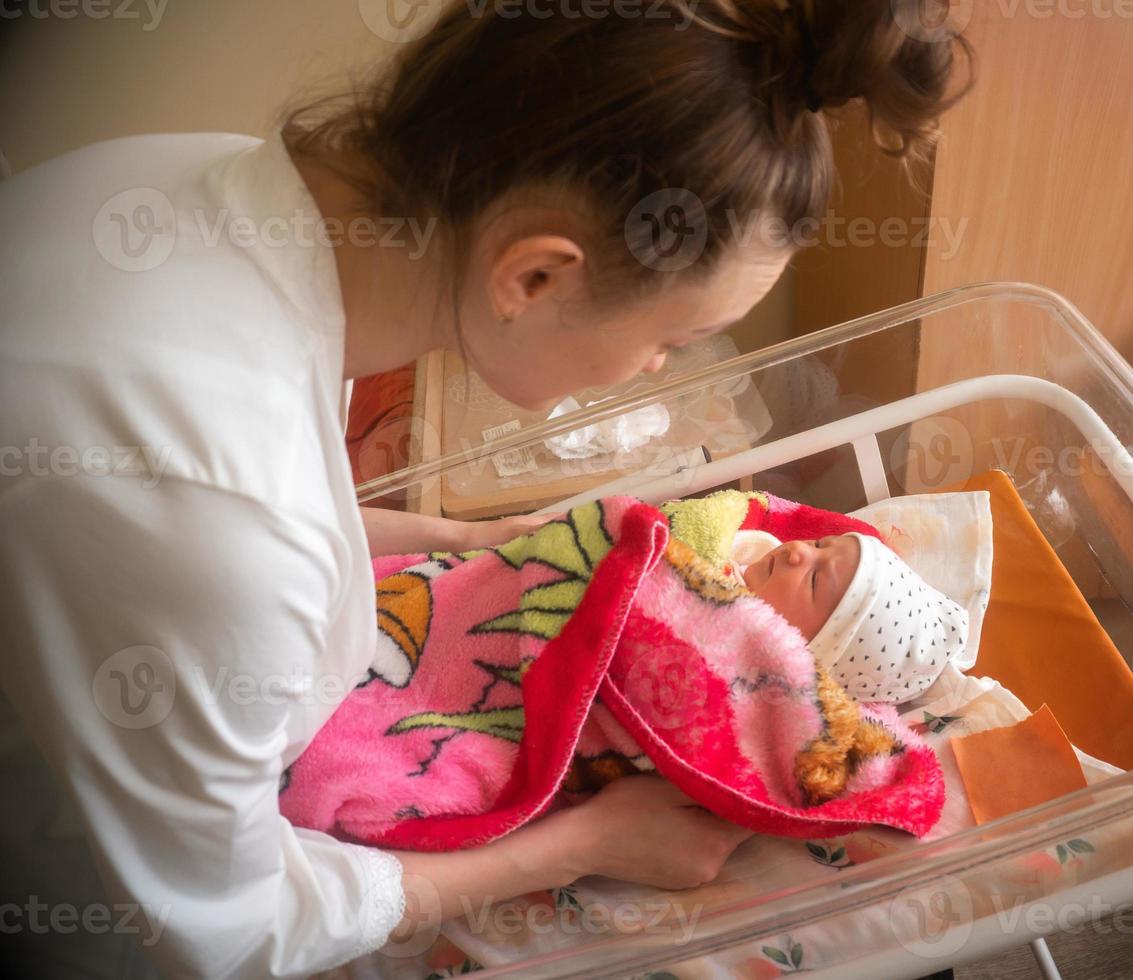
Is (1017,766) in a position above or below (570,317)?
below

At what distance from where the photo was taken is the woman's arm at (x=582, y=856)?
2.63ft

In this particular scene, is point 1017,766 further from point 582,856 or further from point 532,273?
point 532,273

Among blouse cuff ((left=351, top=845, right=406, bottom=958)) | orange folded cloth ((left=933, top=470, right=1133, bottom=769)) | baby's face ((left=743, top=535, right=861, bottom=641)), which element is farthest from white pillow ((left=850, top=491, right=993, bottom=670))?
blouse cuff ((left=351, top=845, right=406, bottom=958))

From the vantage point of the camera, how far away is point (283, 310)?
62cm

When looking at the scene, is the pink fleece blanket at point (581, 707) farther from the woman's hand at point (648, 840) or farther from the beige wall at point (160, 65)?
the beige wall at point (160, 65)

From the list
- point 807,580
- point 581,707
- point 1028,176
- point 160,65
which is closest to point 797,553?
point 807,580

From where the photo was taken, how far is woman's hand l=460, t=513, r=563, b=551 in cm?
119

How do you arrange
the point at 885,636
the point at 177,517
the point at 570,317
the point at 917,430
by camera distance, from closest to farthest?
the point at 177,517 → the point at 570,317 → the point at 885,636 → the point at 917,430

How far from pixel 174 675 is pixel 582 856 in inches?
16.7

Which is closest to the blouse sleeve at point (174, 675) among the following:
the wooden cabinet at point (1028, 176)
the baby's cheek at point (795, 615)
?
the baby's cheek at point (795, 615)

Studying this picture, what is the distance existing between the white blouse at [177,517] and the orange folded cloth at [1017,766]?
62cm

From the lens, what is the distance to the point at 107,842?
0.62 meters

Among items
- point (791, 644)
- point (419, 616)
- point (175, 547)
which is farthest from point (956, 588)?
point (175, 547)

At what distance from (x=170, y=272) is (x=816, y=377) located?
0.93 meters
